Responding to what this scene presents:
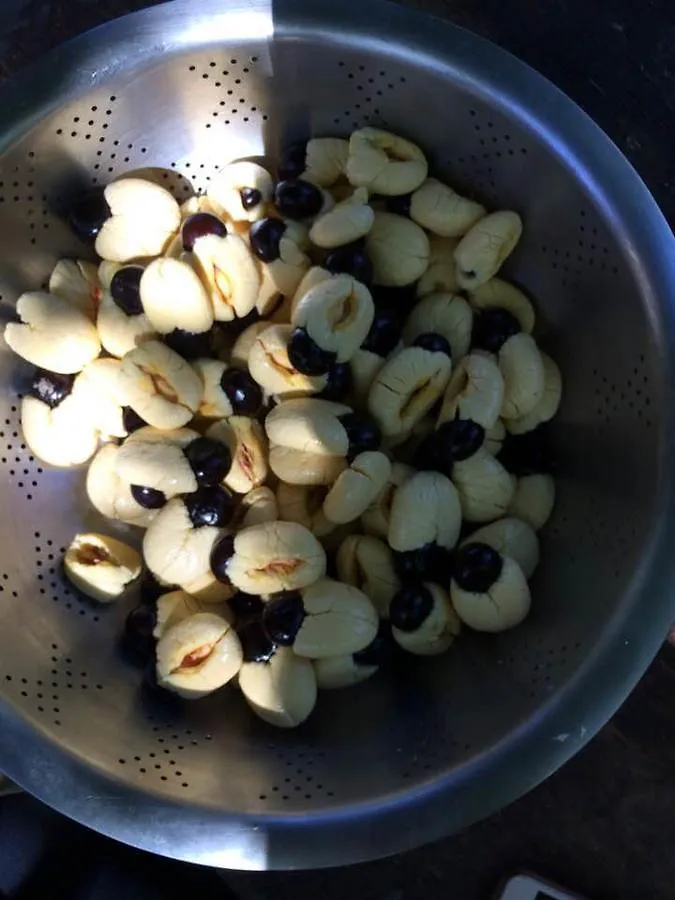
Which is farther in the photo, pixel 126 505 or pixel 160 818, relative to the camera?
pixel 126 505

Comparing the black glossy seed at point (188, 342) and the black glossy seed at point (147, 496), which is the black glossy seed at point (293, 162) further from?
the black glossy seed at point (147, 496)

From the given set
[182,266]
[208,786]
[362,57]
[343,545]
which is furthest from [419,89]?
[208,786]

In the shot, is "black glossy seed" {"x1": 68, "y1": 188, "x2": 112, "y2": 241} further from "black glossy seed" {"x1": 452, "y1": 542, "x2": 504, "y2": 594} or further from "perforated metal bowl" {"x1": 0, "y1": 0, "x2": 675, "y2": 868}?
"black glossy seed" {"x1": 452, "y1": 542, "x2": 504, "y2": 594}

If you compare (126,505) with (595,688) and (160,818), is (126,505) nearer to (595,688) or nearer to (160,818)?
(160,818)

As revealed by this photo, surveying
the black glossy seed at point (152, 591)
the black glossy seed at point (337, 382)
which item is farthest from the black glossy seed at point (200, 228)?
the black glossy seed at point (152, 591)

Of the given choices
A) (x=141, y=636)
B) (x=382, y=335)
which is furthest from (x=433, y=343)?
(x=141, y=636)

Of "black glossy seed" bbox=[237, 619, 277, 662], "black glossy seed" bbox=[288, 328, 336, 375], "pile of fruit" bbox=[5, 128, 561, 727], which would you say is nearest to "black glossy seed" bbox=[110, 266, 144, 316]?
"pile of fruit" bbox=[5, 128, 561, 727]

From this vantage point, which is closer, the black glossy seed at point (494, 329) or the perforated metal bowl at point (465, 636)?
the perforated metal bowl at point (465, 636)
